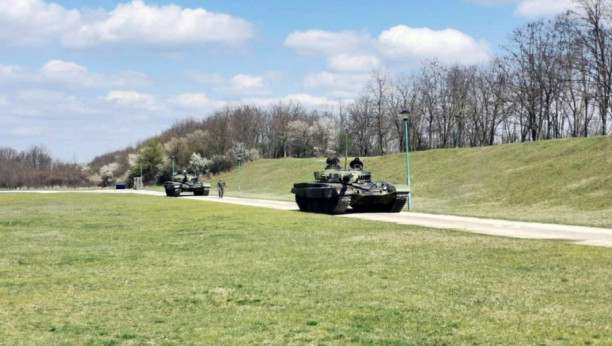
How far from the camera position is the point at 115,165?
131 m

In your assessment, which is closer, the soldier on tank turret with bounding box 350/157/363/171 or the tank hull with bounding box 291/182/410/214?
the tank hull with bounding box 291/182/410/214

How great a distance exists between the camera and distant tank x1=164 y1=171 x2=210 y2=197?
191 feet

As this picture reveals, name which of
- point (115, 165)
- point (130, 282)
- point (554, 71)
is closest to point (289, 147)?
point (115, 165)

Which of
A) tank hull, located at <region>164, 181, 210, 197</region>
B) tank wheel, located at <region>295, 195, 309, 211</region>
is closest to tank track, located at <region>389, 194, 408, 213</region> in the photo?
tank wheel, located at <region>295, 195, 309, 211</region>

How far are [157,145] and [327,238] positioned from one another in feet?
322

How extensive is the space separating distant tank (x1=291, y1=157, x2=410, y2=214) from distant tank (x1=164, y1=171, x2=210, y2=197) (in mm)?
27090

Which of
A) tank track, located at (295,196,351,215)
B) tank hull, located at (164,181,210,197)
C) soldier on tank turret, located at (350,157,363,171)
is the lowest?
tank track, located at (295,196,351,215)

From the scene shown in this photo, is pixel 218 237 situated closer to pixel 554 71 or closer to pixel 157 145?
pixel 554 71

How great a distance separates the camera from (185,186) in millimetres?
58656

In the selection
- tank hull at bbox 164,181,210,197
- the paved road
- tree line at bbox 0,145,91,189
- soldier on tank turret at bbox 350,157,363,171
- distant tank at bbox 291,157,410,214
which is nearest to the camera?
the paved road

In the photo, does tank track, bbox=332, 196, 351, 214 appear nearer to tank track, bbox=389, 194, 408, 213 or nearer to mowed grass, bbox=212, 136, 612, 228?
tank track, bbox=389, 194, 408, 213

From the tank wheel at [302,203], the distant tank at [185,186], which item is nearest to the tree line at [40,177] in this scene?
the distant tank at [185,186]

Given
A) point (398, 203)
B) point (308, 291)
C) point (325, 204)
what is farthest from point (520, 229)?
point (308, 291)

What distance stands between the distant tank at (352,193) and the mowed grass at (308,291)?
9.39 metres
